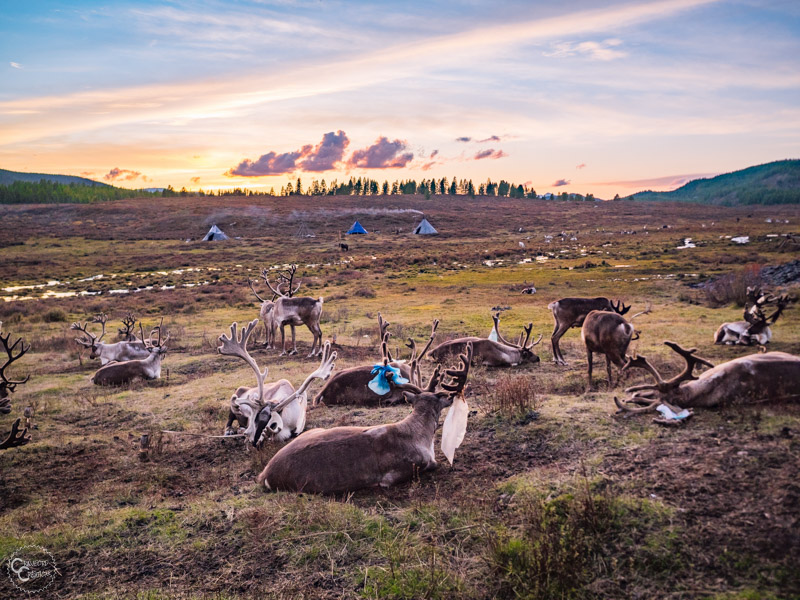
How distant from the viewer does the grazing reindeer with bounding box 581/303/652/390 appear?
9.84 metres

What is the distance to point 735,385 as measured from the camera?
6992 millimetres

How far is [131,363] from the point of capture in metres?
14.2

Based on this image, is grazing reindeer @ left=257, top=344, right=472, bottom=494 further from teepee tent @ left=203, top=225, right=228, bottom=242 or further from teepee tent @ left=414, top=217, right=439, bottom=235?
teepee tent @ left=414, top=217, right=439, bottom=235

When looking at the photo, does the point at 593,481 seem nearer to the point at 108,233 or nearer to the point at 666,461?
the point at 666,461

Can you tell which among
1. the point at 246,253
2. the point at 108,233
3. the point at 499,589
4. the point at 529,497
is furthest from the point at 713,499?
the point at 108,233

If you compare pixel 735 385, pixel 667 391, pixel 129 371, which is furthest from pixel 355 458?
pixel 129 371

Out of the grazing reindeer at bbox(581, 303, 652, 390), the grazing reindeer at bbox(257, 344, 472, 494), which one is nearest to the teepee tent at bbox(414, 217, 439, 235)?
the grazing reindeer at bbox(581, 303, 652, 390)

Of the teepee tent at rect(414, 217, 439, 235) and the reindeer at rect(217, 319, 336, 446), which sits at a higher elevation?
the teepee tent at rect(414, 217, 439, 235)

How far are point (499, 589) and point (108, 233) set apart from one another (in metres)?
98.4

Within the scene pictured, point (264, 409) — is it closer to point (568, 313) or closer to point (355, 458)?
point (355, 458)

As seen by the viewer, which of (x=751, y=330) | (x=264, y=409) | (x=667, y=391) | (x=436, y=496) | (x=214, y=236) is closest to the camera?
(x=436, y=496)
